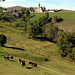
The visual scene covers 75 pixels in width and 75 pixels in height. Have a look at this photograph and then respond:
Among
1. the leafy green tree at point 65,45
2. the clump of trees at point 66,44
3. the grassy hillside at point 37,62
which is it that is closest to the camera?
the grassy hillside at point 37,62

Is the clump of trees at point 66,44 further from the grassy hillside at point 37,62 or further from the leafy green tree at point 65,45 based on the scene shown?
the grassy hillside at point 37,62

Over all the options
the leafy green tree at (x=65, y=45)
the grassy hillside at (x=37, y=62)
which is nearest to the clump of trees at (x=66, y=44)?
the leafy green tree at (x=65, y=45)

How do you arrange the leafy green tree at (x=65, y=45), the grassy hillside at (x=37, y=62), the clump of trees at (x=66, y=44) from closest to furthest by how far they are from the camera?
the grassy hillside at (x=37, y=62) → the clump of trees at (x=66, y=44) → the leafy green tree at (x=65, y=45)

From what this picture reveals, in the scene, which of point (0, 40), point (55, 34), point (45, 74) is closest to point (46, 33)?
point (55, 34)

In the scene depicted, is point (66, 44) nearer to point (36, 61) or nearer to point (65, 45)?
point (65, 45)

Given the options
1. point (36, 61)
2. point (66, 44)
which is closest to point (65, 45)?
point (66, 44)

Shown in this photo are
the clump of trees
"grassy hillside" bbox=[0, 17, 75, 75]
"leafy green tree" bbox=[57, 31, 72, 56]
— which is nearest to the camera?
"grassy hillside" bbox=[0, 17, 75, 75]

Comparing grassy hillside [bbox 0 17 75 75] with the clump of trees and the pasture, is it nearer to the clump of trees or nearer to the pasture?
the pasture

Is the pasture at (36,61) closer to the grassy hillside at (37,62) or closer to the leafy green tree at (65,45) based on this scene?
the grassy hillside at (37,62)

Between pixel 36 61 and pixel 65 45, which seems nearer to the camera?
pixel 36 61

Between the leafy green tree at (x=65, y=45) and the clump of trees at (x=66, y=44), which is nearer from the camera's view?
the clump of trees at (x=66, y=44)

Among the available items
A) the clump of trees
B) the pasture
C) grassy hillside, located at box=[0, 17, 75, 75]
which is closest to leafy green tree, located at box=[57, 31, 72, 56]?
the clump of trees

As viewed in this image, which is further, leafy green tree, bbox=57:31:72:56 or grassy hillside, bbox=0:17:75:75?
leafy green tree, bbox=57:31:72:56

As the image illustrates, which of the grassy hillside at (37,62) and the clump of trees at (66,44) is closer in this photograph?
the grassy hillside at (37,62)
